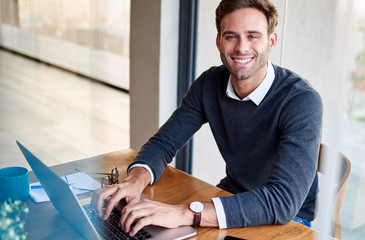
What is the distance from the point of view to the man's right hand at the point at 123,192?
1.18 meters

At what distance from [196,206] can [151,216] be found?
0.43ft

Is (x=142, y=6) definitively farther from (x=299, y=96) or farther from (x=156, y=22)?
(x=299, y=96)

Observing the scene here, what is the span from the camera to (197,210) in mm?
1141

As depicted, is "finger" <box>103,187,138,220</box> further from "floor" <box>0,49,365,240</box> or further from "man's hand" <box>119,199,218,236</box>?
"floor" <box>0,49,365,240</box>

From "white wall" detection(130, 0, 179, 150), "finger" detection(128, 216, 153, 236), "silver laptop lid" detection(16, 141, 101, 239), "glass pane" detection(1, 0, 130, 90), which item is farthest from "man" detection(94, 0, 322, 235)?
"glass pane" detection(1, 0, 130, 90)

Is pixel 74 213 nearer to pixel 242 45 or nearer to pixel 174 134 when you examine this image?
pixel 174 134

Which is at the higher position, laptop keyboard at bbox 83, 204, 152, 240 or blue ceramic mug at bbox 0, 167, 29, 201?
blue ceramic mug at bbox 0, 167, 29, 201

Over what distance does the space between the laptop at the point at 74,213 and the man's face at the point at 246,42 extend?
613 millimetres

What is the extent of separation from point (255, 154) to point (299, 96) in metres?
0.25

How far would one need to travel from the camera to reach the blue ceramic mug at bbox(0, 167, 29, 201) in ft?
3.95

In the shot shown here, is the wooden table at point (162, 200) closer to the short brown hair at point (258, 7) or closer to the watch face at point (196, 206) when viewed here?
the watch face at point (196, 206)

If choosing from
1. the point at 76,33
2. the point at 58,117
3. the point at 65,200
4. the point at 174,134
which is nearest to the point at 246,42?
the point at 174,134

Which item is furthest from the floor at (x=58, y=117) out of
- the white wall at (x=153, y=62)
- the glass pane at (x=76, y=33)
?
the white wall at (x=153, y=62)

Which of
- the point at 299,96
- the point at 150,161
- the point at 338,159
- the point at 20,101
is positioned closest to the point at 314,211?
the point at 299,96
